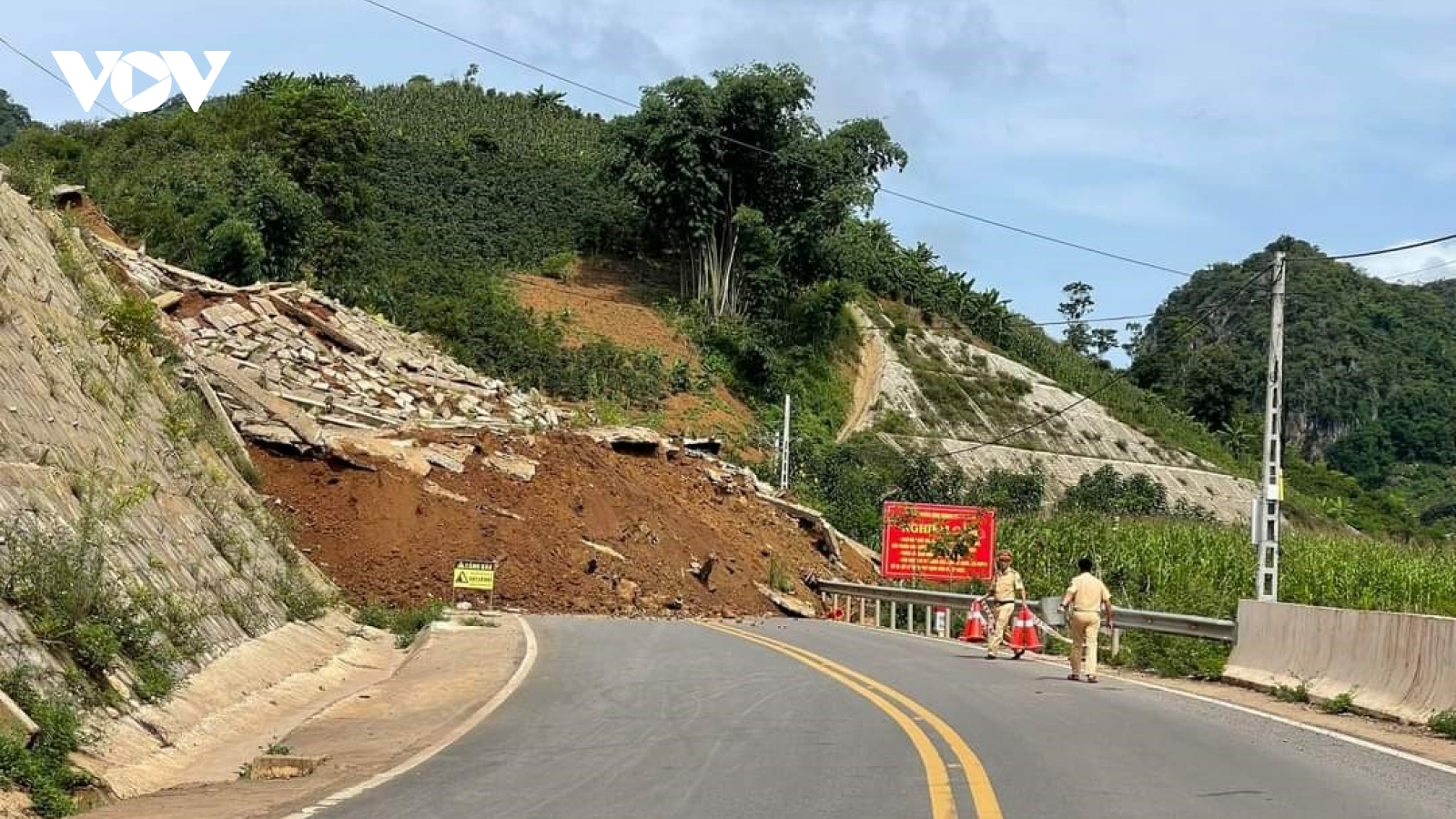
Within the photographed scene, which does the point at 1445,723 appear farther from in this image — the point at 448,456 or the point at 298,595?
the point at 448,456

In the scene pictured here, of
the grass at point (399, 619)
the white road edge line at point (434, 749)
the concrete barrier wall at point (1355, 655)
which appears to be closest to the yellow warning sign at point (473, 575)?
the grass at point (399, 619)

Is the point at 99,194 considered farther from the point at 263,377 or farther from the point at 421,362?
the point at 263,377

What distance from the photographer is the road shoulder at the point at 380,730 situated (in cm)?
999

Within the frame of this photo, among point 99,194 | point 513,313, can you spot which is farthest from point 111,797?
point 513,313

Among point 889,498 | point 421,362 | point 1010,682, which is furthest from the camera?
point 889,498

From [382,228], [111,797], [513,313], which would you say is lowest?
[111,797]

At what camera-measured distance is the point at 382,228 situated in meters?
78.9

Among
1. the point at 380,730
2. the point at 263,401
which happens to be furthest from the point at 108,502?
the point at 263,401

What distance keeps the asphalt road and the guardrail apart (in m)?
2.79

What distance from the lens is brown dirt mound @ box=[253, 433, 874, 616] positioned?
32125 millimetres

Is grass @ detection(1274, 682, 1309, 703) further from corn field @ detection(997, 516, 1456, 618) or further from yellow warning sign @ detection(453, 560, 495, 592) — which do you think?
yellow warning sign @ detection(453, 560, 495, 592)

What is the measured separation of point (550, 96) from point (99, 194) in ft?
204

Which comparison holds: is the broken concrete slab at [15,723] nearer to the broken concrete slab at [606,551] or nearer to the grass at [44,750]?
the grass at [44,750]

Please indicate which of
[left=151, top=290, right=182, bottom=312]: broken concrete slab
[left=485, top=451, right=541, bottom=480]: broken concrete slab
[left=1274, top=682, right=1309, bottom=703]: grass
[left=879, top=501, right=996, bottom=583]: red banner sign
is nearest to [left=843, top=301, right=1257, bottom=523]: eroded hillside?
[left=879, top=501, right=996, bottom=583]: red banner sign
